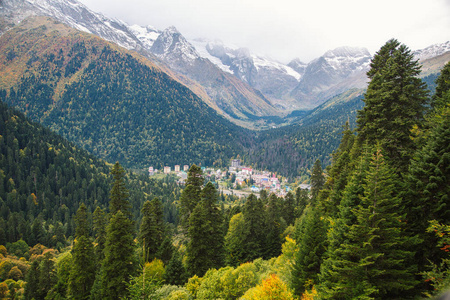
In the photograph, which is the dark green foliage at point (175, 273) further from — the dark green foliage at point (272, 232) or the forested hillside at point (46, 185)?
the forested hillside at point (46, 185)

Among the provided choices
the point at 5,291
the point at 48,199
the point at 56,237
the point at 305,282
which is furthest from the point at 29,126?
the point at 305,282

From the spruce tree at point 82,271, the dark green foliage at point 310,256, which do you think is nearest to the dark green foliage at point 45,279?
the spruce tree at point 82,271

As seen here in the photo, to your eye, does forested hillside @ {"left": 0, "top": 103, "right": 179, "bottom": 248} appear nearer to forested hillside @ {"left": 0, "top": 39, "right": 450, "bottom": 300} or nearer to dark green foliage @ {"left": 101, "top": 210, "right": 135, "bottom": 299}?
forested hillside @ {"left": 0, "top": 39, "right": 450, "bottom": 300}

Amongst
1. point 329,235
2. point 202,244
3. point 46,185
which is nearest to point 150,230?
point 202,244

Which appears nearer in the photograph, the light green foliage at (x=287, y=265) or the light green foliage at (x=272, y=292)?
the light green foliage at (x=272, y=292)

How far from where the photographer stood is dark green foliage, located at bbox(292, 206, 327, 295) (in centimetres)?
2405

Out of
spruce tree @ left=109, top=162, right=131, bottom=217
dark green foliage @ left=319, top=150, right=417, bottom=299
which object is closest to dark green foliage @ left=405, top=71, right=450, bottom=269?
dark green foliage @ left=319, top=150, right=417, bottom=299

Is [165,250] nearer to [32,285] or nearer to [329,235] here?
[329,235]

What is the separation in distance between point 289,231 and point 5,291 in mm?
62292

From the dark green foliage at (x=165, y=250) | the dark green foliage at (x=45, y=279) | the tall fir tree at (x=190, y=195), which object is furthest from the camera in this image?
the dark green foliage at (x=45, y=279)

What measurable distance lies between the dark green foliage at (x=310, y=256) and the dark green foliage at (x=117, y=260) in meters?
20.2

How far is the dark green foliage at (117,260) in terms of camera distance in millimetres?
31062

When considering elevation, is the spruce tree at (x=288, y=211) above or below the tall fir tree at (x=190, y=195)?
below

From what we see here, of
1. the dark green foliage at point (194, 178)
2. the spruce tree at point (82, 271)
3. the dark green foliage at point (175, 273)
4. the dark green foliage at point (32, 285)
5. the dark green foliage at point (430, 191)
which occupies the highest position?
the dark green foliage at point (430, 191)
